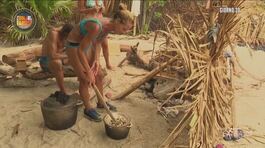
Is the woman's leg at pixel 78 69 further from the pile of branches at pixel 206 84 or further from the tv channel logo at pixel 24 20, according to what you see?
the tv channel logo at pixel 24 20

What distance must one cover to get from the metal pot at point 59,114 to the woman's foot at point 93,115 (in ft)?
0.65

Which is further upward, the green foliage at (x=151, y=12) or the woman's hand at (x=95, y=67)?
the green foliage at (x=151, y=12)

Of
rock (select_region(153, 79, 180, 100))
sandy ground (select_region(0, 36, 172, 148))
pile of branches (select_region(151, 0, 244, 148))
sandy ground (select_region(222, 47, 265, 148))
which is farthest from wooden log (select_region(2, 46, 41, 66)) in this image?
sandy ground (select_region(222, 47, 265, 148))

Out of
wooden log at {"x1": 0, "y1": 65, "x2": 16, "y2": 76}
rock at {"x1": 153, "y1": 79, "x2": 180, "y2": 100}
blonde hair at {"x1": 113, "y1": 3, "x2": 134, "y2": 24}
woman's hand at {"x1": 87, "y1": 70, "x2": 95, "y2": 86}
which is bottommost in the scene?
rock at {"x1": 153, "y1": 79, "x2": 180, "y2": 100}

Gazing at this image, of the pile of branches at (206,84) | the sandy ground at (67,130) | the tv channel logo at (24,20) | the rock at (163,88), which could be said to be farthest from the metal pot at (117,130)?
the tv channel logo at (24,20)

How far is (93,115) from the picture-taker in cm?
386

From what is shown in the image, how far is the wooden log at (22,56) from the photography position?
4894 mm

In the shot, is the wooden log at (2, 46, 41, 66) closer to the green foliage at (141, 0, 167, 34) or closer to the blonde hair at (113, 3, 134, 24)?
the blonde hair at (113, 3, 134, 24)

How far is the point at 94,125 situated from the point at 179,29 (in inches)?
55.8

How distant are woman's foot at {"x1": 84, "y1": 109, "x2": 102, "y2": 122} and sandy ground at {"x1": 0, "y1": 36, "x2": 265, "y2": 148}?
5 cm

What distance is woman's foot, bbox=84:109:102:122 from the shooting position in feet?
12.6

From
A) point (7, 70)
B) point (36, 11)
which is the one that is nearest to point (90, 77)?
point (7, 70)

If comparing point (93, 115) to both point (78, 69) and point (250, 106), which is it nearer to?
point (78, 69)

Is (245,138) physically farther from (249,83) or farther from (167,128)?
(249,83)
